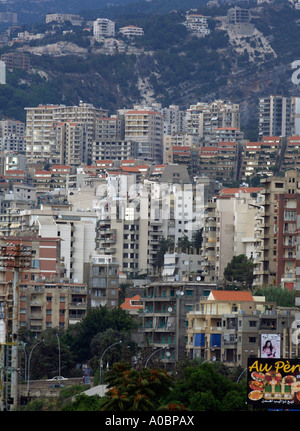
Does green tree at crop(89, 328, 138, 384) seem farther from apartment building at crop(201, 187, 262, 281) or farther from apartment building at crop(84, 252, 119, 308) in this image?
apartment building at crop(201, 187, 262, 281)

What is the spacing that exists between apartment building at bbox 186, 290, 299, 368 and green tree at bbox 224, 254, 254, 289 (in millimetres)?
24747

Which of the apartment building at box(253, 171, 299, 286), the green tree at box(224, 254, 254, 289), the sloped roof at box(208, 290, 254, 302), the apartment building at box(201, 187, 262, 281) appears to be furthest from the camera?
the apartment building at box(201, 187, 262, 281)

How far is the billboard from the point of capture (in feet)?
298

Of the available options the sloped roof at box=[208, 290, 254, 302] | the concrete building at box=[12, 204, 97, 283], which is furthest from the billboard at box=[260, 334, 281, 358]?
the concrete building at box=[12, 204, 97, 283]

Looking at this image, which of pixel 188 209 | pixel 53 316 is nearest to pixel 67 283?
pixel 53 316

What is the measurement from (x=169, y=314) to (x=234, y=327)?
Result: 9.64m

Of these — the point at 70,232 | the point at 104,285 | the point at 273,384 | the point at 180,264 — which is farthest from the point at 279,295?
the point at 273,384

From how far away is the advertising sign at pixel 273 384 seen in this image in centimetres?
6650

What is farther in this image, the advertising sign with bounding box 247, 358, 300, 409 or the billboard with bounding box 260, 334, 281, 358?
the billboard with bounding box 260, 334, 281, 358

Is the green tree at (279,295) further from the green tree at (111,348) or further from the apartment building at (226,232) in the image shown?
the apartment building at (226,232)

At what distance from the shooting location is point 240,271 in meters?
136

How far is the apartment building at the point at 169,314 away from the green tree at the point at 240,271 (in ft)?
58.7

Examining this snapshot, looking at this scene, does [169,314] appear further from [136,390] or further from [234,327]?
[136,390]

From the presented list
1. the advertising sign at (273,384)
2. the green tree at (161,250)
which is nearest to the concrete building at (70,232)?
the green tree at (161,250)
